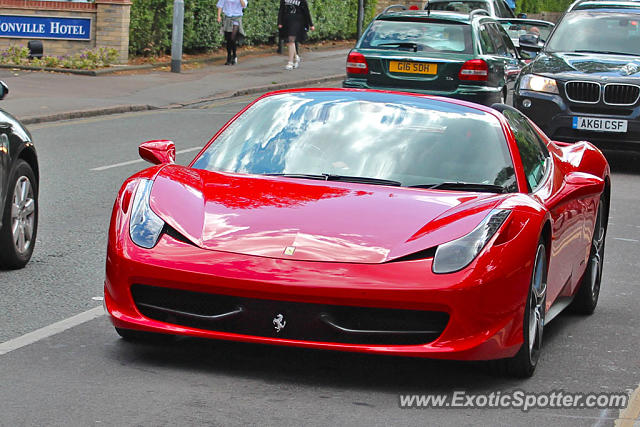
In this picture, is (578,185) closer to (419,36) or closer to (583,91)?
(583,91)

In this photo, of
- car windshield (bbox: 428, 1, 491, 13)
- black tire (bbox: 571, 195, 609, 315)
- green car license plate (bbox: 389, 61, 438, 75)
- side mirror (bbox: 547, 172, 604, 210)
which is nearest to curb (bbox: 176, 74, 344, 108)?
car windshield (bbox: 428, 1, 491, 13)

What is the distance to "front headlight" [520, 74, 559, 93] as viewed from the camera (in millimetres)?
15844

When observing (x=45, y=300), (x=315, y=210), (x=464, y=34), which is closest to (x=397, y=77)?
(x=464, y=34)

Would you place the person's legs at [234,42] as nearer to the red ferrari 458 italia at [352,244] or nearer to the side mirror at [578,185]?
the side mirror at [578,185]

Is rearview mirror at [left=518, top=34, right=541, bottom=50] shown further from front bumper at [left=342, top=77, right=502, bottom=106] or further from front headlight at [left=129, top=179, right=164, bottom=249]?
front headlight at [left=129, top=179, right=164, bottom=249]

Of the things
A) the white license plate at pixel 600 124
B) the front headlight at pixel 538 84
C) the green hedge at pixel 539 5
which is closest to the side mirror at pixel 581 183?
the white license plate at pixel 600 124

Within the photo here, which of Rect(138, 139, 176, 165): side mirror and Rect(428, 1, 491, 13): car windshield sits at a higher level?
Rect(428, 1, 491, 13): car windshield

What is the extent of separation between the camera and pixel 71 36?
2691cm

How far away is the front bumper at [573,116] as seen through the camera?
1550 centimetres

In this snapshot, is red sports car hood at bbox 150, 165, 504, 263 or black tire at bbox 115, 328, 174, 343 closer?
red sports car hood at bbox 150, 165, 504, 263

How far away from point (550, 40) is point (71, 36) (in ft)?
41.7

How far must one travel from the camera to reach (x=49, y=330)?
21.3 ft

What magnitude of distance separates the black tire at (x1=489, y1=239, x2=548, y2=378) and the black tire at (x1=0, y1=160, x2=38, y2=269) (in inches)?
135

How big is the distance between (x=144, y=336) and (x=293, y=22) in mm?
24162
